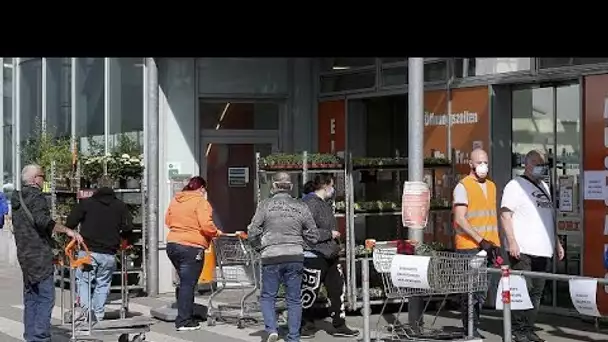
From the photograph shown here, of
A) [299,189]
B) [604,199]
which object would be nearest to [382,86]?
[299,189]

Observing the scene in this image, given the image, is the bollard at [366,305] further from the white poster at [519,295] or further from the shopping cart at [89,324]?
the shopping cart at [89,324]

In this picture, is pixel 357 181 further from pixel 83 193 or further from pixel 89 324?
pixel 89 324

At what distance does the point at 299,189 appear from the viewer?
14.6 meters

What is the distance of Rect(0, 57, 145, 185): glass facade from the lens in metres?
16.7

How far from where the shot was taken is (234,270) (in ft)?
40.2

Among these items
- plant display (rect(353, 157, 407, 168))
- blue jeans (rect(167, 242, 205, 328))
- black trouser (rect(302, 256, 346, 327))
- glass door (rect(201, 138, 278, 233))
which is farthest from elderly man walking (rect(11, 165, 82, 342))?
glass door (rect(201, 138, 278, 233))

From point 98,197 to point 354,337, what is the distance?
3154 millimetres

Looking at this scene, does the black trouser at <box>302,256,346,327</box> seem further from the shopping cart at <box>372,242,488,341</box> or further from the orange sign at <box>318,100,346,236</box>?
the orange sign at <box>318,100,346,236</box>

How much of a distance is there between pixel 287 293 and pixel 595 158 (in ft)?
13.0

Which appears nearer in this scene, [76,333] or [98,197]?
[76,333]

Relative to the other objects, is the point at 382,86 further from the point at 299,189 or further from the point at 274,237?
the point at 274,237

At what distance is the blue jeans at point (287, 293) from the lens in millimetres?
9984

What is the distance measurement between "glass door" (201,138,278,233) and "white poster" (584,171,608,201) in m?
6.26

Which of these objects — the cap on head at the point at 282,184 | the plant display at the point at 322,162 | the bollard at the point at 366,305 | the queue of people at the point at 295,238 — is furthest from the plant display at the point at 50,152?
the bollard at the point at 366,305
